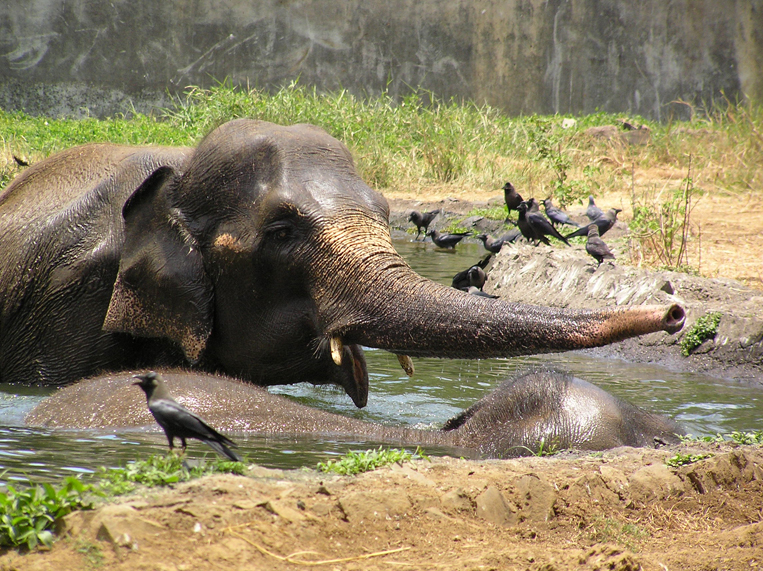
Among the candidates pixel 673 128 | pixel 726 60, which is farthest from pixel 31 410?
pixel 726 60

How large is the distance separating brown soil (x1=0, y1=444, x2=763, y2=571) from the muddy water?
37.0 inches

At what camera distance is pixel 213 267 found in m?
4.73

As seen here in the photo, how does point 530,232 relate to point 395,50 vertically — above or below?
below

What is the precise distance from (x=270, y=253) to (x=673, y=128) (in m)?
16.8

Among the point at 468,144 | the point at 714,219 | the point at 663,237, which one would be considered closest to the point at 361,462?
the point at 663,237

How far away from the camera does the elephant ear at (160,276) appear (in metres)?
4.71

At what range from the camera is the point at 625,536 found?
10.2ft

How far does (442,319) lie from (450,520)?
1.05m

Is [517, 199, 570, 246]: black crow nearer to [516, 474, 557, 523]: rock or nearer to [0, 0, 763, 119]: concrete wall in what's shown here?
[516, 474, 557, 523]: rock

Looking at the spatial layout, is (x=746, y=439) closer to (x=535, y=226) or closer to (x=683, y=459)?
(x=683, y=459)

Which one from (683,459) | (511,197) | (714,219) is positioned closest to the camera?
(683,459)

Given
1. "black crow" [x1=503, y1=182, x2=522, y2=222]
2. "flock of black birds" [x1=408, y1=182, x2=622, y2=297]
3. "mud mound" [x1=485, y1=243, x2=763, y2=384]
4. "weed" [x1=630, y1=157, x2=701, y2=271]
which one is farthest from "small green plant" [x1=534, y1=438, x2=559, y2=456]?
"black crow" [x1=503, y1=182, x2=522, y2=222]

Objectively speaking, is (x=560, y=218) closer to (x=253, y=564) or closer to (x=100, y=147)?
(x=100, y=147)

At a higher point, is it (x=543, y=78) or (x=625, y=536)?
(x=543, y=78)
